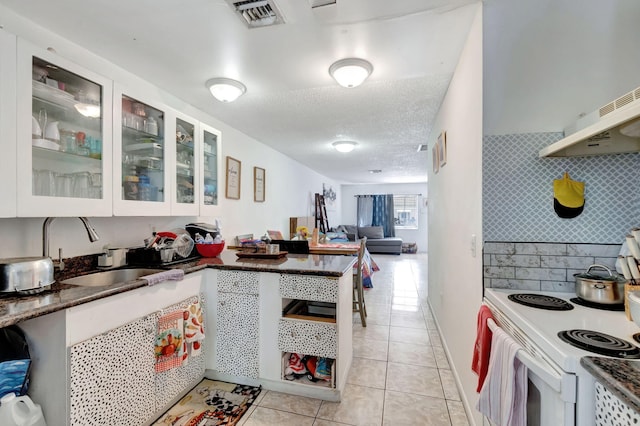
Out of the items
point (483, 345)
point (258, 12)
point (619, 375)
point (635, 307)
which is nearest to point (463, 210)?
point (483, 345)

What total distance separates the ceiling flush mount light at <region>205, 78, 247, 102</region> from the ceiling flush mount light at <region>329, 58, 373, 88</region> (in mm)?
780

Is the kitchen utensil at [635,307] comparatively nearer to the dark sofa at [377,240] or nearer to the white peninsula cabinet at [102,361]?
the white peninsula cabinet at [102,361]

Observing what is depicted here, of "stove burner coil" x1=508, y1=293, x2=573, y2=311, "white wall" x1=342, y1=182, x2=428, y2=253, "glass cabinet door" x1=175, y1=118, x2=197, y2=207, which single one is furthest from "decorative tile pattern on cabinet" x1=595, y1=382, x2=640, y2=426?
"white wall" x1=342, y1=182, x2=428, y2=253

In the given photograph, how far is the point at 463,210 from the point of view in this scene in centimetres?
178

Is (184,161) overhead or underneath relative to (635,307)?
overhead

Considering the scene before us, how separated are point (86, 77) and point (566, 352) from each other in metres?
2.40

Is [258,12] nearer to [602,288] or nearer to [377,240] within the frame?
[602,288]

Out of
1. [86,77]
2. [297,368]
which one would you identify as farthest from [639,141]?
[86,77]

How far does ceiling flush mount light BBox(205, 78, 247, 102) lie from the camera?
7.07ft

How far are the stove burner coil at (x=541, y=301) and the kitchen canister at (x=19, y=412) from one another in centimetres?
217

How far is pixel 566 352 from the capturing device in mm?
815

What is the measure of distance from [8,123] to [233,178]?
2117mm

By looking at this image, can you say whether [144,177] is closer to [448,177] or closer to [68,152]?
[68,152]

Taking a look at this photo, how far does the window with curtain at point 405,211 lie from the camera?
9.07 metres
